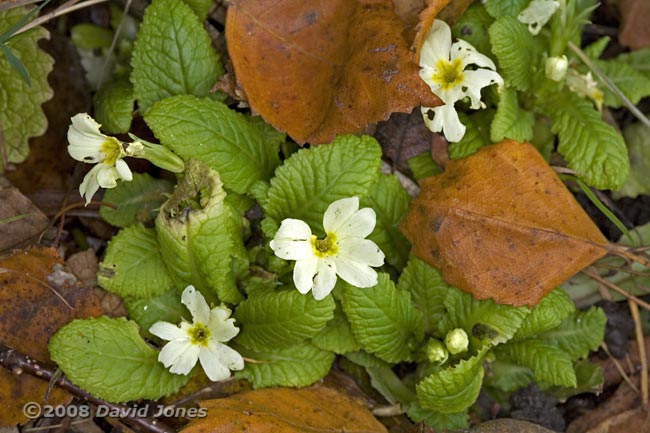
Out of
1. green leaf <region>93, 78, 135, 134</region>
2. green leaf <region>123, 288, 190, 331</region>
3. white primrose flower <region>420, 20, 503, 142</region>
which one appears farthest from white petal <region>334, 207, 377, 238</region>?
green leaf <region>93, 78, 135, 134</region>

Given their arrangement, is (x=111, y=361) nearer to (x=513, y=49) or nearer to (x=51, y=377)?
(x=51, y=377)

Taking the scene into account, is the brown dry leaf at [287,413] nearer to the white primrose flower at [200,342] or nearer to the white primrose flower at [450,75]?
the white primrose flower at [200,342]

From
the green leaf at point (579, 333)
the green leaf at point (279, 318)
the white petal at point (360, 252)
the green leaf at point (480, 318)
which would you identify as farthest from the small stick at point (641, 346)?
the green leaf at point (279, 318)

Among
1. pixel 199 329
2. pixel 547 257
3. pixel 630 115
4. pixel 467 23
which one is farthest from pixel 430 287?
pixel 630 115

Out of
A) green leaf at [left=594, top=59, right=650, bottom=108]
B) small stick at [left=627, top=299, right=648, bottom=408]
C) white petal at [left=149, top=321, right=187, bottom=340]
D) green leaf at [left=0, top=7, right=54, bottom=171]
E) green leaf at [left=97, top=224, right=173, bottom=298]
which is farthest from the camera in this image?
green leaf at [left=594, top=59, right=650, bottom=108]

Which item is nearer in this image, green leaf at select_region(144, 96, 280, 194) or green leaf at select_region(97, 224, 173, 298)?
green leaf at select_region(144, 96, 280, 194)

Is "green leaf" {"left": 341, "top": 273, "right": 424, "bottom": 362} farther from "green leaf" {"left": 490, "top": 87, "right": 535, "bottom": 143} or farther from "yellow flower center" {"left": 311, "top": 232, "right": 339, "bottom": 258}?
"green leaf" {"left": 490, "top": 87, "right": 535, "bottom": 143}

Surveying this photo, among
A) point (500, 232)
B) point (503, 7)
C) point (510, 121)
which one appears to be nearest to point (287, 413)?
point (500, 232)
